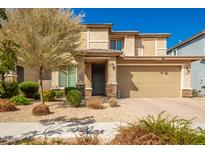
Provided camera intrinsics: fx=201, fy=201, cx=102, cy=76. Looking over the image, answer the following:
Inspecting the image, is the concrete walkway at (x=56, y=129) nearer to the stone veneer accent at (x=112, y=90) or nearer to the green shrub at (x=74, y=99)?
the green shrub at (x=74, y=99)

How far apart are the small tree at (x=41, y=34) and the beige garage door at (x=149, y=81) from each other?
23.7ft

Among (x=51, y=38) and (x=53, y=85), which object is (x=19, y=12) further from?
(x=53, y=85)

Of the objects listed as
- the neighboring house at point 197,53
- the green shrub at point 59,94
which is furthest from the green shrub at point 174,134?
the neighboring house at point 197,53

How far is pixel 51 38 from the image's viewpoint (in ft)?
31.8

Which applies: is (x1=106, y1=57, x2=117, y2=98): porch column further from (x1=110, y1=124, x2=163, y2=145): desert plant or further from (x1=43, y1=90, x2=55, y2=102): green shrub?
(x1=110, y1=124, x2=163, y2=145): desert plant

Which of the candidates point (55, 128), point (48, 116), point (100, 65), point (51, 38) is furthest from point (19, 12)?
point (100, 65)

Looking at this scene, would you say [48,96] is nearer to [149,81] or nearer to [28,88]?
[28,88]

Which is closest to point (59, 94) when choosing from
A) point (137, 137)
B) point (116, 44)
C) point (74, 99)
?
point (74, 99)

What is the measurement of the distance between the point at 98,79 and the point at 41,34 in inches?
364

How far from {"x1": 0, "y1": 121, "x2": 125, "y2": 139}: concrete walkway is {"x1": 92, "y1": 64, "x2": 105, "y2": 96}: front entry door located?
10.5 metres

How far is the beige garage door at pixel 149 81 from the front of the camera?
53.9 feet

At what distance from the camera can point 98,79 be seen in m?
18.2

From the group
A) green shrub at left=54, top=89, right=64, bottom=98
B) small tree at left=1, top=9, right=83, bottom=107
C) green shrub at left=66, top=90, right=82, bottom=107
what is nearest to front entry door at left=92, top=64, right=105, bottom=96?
green shrub at left=54, top=89, right=64, bottom=98
